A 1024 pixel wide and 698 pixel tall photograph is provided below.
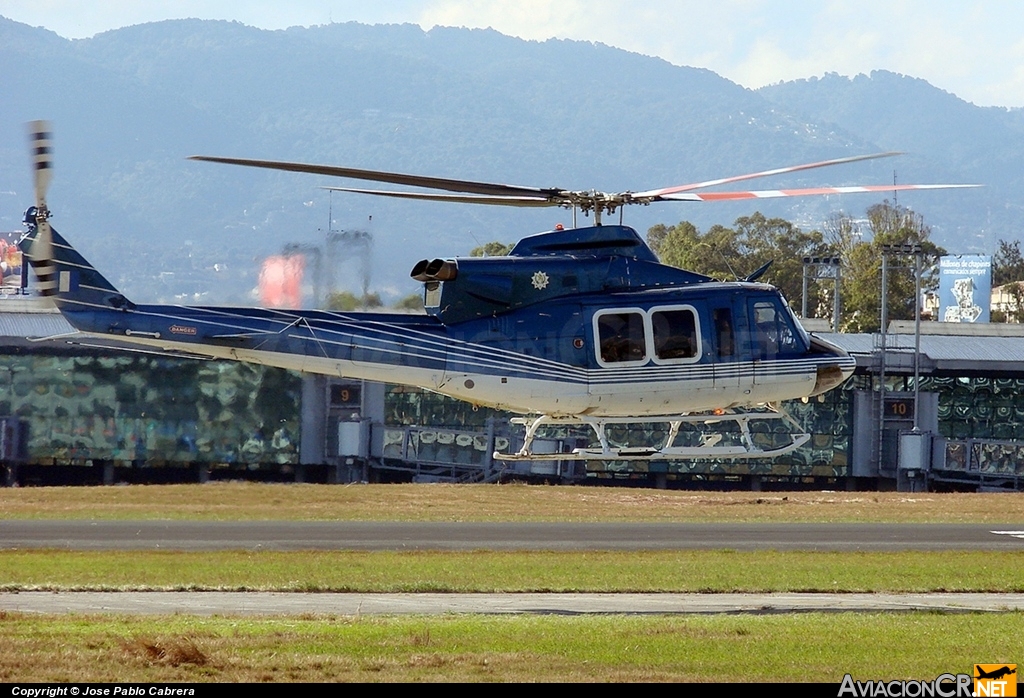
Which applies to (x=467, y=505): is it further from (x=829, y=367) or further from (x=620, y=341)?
Answer: (x=620, y=341)

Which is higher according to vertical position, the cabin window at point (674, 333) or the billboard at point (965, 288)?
the billboard at point (965, 288)

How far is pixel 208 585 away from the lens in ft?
77.9

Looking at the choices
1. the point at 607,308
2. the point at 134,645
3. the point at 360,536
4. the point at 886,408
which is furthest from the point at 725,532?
the point at 886,408

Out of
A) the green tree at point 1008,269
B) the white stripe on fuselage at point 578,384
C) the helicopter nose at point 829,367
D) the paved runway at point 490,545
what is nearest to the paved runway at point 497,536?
the paved runway at point 490,545

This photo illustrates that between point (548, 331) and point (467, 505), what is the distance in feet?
65.9

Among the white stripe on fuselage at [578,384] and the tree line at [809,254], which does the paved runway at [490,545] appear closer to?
the white stripe on fuselage at [578,384]

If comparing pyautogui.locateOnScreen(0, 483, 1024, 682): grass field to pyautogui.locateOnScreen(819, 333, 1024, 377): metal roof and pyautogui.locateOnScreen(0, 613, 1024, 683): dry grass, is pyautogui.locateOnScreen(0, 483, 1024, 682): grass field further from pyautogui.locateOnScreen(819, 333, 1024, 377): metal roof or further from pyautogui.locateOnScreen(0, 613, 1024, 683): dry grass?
pyautogui.locateOnScreen(819, 333, 1024, 377): metal roof

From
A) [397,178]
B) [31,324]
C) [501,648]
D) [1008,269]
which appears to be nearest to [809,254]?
[1008,269]

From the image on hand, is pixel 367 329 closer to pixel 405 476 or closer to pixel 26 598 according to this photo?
pixel 26 598

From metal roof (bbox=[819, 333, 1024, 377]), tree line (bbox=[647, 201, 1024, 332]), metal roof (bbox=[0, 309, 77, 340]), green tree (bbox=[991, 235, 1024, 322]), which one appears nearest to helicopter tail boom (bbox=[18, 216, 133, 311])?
metal roof (bbox=[0, 309, 77, 340])

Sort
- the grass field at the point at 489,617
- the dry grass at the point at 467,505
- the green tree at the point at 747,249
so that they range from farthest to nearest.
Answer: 1. the green tree at the point at 747,249
2. the dry grass at the point at 467,505
3. the grass field at the point at 489,617

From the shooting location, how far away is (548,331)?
22719 millimetres

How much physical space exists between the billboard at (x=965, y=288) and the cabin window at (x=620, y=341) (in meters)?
91.8

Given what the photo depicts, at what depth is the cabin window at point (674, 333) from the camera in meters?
22.7
